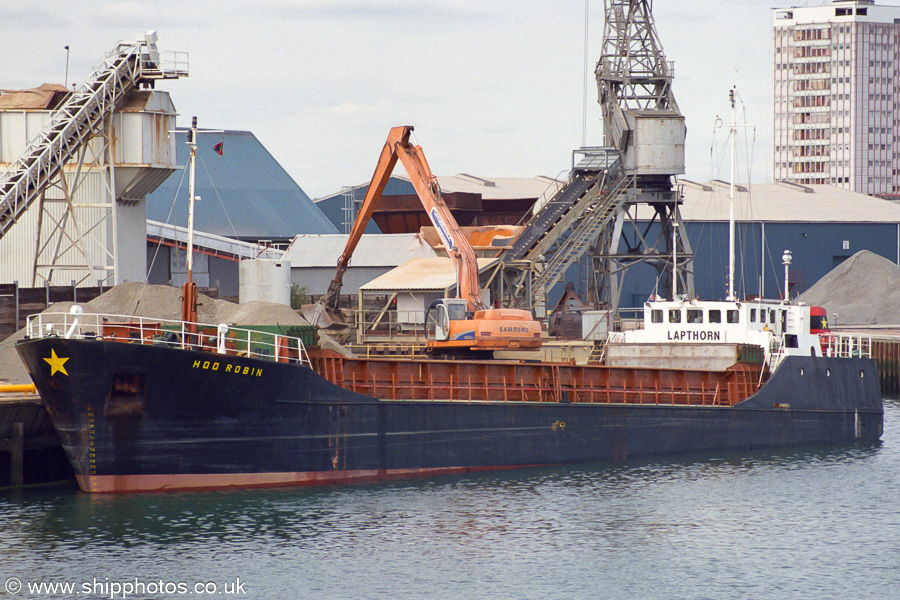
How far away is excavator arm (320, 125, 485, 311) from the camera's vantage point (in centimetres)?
4238

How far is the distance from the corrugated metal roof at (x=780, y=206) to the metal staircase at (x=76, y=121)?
1725 inches

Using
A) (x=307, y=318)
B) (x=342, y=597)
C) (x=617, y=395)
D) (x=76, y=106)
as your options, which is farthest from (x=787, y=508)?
(x=76, y=106)

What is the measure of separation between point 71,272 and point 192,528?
2870cm

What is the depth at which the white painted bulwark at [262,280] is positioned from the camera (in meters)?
57.1

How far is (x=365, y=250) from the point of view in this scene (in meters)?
64.4

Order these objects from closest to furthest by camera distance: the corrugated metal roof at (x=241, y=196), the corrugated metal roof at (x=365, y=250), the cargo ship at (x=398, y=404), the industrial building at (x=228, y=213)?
the cargo ship at (x=398, y=404)
the corrugated metal roof at (x=365, y=250)
the industrial building at (x=228, y=213)
the corrugated metal roof at (x=241, y=196)

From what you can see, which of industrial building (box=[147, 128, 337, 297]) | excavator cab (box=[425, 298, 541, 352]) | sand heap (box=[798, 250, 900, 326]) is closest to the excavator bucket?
excavator cab (box=[425, 298, 541, 352])

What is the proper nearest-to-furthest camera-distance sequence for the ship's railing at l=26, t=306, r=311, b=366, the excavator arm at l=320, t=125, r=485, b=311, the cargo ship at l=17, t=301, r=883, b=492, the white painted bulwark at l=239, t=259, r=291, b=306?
the ship's railing at l=26, t=306, r=311, b=366 → the cargo ship at l=17, t=301, r=883, b=492 → the excavator arm at l=320, t=125, r=485, b=311 → the white painted bulwark at l=239, t=259, r=291, b=306

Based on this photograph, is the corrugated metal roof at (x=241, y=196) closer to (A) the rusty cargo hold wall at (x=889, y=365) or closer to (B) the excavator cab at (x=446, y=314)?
(B) the excavator cab at (x=446, y=314)

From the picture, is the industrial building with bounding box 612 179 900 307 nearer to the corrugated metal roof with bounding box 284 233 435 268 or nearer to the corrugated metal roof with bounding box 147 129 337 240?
the corrugated metal roof with bounding box 284 233 435 268

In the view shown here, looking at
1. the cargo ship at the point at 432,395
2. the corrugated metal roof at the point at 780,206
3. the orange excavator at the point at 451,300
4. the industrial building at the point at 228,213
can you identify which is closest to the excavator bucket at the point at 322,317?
the orange excavator at the point at 451,300

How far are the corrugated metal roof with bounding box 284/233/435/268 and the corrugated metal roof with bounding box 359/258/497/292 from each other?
807 centimetres

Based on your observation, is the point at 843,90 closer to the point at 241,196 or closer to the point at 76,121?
the point at 241,196

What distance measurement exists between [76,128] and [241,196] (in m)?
34.9
